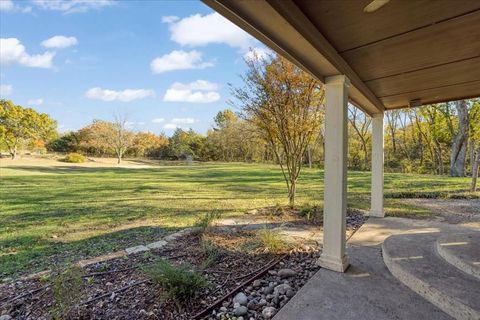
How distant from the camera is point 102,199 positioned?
7.11 metres

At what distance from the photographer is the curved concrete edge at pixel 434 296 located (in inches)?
71.0

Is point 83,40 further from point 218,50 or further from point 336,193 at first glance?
point 336,193

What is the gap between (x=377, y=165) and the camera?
4.77 meters

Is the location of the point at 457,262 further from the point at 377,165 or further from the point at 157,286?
the point at 157,286

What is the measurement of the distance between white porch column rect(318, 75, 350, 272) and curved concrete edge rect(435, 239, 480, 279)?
0.95 metres

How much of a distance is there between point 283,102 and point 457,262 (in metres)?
3.67

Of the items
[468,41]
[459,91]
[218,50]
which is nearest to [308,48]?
[468,41]

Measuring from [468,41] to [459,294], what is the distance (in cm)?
196

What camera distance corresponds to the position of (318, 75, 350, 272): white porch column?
8.50 feet

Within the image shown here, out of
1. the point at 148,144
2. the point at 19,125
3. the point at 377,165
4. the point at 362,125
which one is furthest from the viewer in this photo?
the point at 148,144

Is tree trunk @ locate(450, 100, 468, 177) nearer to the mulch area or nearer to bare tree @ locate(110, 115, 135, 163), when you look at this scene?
the mulch area

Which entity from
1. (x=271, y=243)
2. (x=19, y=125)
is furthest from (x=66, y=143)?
(x=271, y=243)

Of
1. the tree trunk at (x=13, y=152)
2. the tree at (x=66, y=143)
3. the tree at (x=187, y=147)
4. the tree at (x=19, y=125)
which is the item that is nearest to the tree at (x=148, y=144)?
the tree at (x=187, y=147)

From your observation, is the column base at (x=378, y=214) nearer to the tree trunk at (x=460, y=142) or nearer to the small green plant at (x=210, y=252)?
the small green plant at (x=210, y=252)
